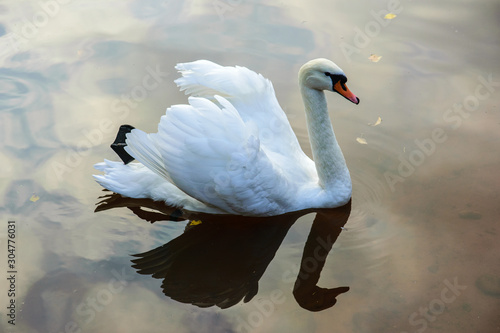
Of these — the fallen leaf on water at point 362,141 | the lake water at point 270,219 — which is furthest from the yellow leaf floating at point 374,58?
the fallen leaf on water at point 362,141

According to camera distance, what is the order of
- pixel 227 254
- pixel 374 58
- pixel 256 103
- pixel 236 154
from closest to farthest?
pixel 236 154, pixel 227 254, pixel 256 103, pixel 374 58

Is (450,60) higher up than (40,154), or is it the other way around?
(450,60)

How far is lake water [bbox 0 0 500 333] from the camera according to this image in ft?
18.1

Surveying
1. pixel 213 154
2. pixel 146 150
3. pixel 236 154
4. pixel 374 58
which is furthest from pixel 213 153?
pixel 374 58

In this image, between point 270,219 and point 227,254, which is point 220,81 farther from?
point 227,254

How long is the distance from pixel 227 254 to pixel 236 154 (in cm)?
108

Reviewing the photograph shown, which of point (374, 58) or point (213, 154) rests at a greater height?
point (213, 154)

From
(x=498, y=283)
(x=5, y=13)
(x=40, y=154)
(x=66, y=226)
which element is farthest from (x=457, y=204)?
(x=5, y=13)

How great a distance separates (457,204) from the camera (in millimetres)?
6508

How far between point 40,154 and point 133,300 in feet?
8.40

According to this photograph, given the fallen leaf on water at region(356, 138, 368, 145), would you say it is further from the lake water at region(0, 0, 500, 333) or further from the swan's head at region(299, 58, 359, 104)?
the swan's head at region(299, 58, 359, 104)

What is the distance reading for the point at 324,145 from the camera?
20.9 feet

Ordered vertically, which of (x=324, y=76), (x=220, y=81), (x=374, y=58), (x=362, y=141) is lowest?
(x=362, y=141)

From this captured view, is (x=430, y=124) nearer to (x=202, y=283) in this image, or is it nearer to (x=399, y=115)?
(x=399, y=115)
